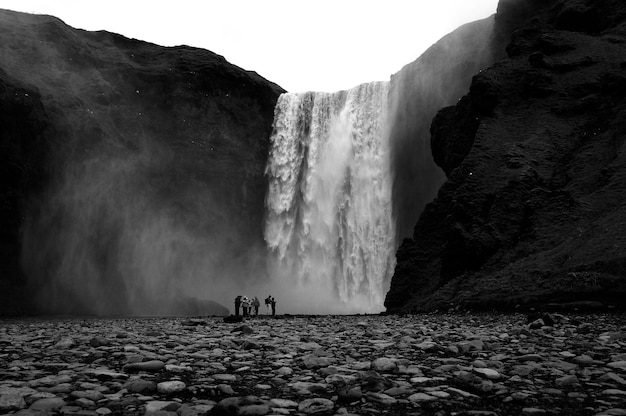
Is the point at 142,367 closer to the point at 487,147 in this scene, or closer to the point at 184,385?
the point at 184,385

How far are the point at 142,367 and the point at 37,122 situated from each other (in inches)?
1262

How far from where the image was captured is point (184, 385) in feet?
12.6

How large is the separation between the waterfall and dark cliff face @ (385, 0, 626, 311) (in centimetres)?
1154

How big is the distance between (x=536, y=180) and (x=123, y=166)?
31.9 m

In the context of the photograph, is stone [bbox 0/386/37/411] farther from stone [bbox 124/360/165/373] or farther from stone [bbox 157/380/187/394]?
stone [bbox 124/360/165/373]

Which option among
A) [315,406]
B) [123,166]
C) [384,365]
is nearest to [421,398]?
[315,406]

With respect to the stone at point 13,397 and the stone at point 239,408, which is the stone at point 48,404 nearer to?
the stone at point 13,397

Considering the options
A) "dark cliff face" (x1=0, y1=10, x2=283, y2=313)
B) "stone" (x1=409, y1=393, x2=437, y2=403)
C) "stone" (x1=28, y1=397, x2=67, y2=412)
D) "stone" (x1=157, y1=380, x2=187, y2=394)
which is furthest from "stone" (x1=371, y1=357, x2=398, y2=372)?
"dark cliff face" (x1=0, y1=10, x2=283, y2=313)

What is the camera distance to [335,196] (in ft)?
134

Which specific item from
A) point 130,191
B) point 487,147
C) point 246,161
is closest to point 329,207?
point 246,161

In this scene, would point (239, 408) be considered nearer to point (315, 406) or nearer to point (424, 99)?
point (315, 406)

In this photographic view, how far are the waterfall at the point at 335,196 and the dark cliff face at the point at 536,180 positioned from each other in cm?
1154

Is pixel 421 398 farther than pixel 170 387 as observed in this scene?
No

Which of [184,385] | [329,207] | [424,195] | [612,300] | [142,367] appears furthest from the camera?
[329,207]
